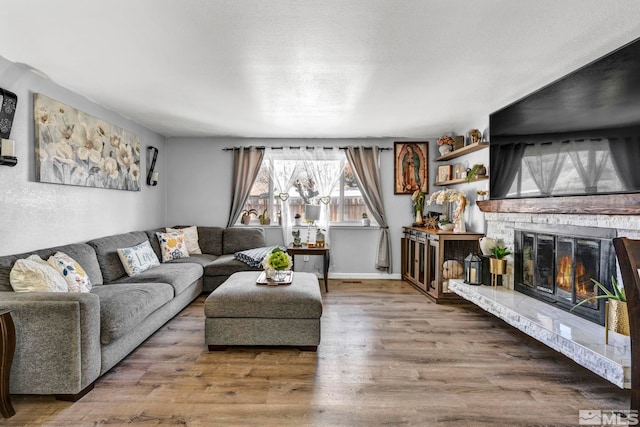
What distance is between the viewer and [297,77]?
9.71 ft

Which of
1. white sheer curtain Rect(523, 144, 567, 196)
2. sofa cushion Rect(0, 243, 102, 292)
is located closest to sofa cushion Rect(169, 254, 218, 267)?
sofa cushion Rect(0, 243, 102, 292)

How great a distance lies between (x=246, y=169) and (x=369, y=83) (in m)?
2.98

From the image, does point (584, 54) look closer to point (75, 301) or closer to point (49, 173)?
point (75, 301)

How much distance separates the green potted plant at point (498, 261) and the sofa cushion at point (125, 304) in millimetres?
3318

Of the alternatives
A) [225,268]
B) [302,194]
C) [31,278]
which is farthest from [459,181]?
[31,278]

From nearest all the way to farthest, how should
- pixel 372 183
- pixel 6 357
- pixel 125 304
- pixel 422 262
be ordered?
pixel 6 357, pixel 125 304, pixel 422 262, pixel 372 183

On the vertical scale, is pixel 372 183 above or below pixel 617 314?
above

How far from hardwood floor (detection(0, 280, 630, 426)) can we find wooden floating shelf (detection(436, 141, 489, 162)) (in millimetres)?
2085

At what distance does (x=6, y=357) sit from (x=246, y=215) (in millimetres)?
3798

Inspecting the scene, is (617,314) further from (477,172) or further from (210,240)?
(210,240)

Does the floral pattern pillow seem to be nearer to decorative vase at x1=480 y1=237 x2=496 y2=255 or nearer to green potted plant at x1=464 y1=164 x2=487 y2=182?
decorative vase at x1=480 y1=237 x2=496 y2=255

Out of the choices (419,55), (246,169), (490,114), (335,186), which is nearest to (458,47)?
(419,55)

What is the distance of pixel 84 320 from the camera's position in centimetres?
211

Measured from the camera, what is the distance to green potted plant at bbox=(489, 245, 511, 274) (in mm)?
3580
